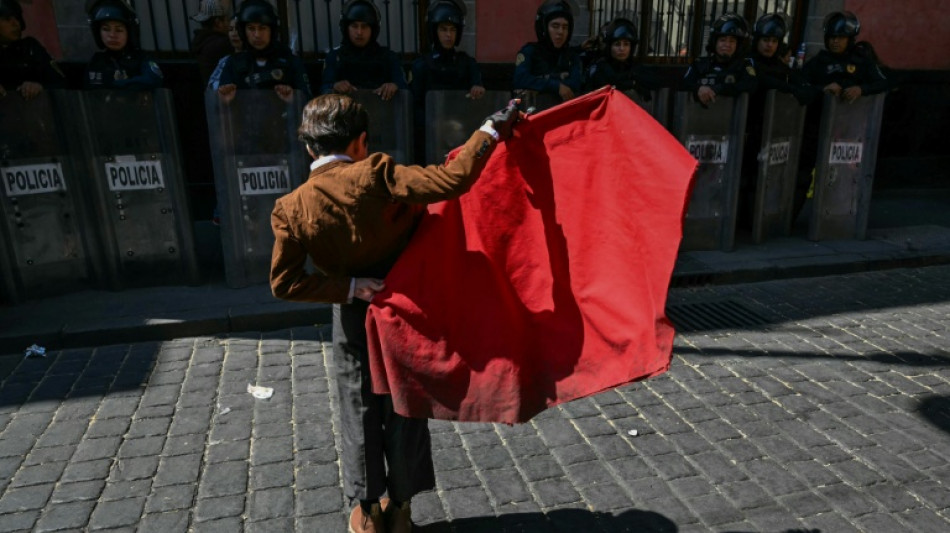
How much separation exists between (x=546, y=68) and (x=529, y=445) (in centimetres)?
450

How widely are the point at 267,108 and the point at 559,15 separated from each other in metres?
3.14

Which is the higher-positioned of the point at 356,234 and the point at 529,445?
the point at 356,234

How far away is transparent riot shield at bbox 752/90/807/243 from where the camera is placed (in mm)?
7676

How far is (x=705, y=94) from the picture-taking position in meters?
7.18

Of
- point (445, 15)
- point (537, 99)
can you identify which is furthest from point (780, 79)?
point (445, 15)

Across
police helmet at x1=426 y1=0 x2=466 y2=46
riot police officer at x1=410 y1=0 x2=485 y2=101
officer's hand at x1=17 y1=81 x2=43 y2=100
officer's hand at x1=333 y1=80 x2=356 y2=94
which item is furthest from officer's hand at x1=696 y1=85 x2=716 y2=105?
officer's hand at x1=17 y1=81 x2=43 y2=100

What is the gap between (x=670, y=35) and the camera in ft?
34.5

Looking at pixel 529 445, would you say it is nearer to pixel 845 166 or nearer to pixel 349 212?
pixel 349 212

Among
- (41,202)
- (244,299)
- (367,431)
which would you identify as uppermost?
(41,202)

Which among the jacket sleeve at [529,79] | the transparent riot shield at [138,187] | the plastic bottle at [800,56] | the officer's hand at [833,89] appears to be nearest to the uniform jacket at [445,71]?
the jacket sleeve at [529,79]

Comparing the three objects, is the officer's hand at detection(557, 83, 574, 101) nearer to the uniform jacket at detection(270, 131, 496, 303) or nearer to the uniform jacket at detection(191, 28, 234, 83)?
the uniform jacket at detection(191, 28, 234, 83)

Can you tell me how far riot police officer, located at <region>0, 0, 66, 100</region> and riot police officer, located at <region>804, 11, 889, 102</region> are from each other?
25.8 feet

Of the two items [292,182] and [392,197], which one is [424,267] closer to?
[392,197]

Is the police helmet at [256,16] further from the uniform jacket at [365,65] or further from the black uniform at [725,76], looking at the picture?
the black uniform at [725,76]
